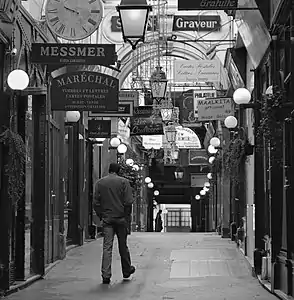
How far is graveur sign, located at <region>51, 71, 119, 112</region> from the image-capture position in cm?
1270

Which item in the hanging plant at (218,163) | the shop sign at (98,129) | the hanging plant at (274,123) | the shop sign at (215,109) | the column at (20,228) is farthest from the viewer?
the hanging plant at (218,163)

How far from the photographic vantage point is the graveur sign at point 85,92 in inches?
500

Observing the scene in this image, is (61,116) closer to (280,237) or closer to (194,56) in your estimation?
(280,237)

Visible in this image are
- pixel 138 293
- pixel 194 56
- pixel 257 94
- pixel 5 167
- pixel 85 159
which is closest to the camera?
pixel 5 167

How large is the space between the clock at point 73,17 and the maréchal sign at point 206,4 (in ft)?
6.08

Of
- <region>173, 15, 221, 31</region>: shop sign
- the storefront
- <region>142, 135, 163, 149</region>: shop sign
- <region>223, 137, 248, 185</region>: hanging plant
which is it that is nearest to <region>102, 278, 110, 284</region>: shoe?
the storefront

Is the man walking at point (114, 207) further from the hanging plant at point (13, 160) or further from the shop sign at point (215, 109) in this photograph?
the shop sign at point (215, 109)

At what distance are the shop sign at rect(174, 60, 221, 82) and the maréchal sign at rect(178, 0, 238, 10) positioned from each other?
1027 cm

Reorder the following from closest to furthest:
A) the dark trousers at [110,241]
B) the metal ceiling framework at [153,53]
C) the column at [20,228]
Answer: the column at [20,228]
the dark trousers at [110,241]
the metal ceiling framework at [153,53]

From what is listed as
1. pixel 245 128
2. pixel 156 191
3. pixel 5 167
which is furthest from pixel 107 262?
pixel 156 191

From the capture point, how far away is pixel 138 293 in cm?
1057

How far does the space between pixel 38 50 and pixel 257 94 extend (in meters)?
3.95

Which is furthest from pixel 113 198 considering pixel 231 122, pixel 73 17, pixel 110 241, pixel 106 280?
pixel 231 122

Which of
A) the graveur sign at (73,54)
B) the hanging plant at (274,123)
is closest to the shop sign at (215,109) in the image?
the graveur sign at (73,54)
